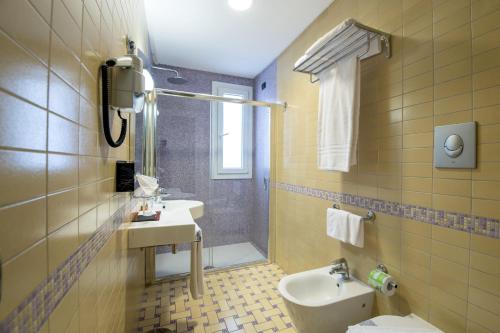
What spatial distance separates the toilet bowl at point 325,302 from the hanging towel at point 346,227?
0.30m

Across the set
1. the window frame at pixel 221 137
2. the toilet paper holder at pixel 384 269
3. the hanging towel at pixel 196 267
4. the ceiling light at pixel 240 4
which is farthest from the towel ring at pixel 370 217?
the ceiling light at pixel 240 4

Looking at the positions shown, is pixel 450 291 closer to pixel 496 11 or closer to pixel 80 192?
pixel 496 11

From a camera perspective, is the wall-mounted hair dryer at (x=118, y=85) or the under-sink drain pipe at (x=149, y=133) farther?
the under-sink drain pipe at (x=149, y=133)

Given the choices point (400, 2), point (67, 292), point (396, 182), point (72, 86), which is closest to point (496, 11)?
point (400, 2)

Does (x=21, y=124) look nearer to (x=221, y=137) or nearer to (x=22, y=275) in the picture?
(x=22, y=275)

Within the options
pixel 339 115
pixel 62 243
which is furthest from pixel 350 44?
pixel 62 243

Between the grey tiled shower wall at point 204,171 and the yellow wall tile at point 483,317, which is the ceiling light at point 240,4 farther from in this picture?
the yellow wall tile at point 483,317

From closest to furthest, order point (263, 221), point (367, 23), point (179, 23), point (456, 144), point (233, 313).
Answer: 1. point (456, 144)
2. point (367, 23)
3. point (233, 313)
4. point (179, 23)
5. point (263, 221)

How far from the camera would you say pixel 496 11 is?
2.90 feet

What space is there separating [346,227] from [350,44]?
121 cm

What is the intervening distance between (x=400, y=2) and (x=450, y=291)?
1554 mm

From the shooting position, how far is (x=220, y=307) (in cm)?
192

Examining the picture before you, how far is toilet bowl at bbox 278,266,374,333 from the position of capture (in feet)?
4.16

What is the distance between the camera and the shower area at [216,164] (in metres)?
2.61
